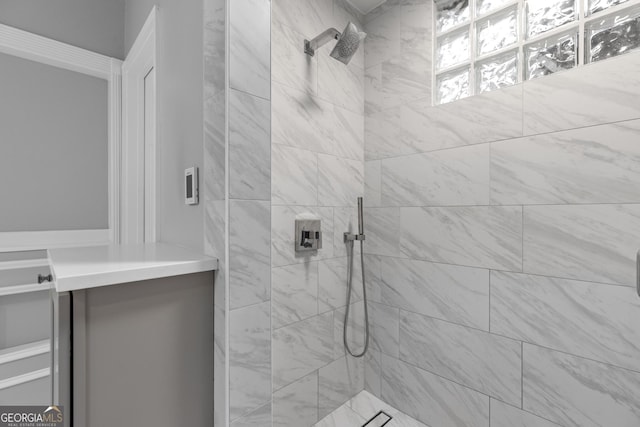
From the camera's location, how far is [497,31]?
1339mm

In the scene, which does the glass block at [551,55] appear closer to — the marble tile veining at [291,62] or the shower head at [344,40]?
the shower head at [344,40]

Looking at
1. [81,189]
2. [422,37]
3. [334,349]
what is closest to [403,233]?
[334,349]

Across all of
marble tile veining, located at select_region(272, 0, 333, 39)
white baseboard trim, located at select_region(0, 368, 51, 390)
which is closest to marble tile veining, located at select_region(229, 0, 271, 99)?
marble tile veining, located at select_region(272, 0, 333, 39)

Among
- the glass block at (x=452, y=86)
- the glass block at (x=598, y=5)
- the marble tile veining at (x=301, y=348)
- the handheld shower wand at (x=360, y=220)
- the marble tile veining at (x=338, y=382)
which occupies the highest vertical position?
the glass block at (x=598, y=5)

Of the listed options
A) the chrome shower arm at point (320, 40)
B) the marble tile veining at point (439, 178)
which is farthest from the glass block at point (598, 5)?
the chrome shower arm at point (320, 40)

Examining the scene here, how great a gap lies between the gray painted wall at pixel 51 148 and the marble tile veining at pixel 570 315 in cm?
233

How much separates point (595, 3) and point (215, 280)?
1649mm

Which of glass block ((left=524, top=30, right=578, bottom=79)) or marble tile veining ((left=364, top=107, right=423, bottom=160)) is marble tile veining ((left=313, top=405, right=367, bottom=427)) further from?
glass block ((left=524, top=30, right=578, bottom=79))

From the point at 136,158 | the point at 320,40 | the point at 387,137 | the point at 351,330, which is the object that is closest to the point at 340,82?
the point at 320,40

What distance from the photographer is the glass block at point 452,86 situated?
1.44 meters

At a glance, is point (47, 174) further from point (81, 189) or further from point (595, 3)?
point (595, 3)

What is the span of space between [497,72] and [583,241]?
0.79 m

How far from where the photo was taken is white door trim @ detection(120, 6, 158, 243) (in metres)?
1.78

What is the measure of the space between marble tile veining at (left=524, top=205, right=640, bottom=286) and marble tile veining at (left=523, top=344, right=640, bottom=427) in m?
0.32
